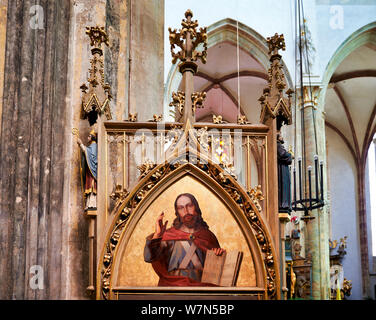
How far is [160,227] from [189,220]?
0.89 ft

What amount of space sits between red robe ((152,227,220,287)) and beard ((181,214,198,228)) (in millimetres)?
79

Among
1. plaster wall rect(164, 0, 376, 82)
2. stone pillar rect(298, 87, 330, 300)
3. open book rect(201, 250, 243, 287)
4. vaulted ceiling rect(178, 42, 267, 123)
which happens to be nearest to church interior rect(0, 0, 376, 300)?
open book rect(201, 250, 243, 287)

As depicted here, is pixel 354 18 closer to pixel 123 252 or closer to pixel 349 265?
pixel 349 265

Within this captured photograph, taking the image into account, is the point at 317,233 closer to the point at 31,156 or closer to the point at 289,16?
the point at 289,16

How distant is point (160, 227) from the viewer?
481 cm

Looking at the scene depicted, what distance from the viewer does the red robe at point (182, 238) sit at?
15.3ft

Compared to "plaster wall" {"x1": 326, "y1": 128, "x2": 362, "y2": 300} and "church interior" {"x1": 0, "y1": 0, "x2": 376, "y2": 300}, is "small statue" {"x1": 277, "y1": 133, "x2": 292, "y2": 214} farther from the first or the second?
"plaster wall" {"x1": 326, "y1": 128, "x2": 362, "y2": 300}

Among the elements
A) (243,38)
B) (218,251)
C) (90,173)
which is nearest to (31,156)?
(90,173)

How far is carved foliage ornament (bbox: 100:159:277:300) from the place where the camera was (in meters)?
4.64

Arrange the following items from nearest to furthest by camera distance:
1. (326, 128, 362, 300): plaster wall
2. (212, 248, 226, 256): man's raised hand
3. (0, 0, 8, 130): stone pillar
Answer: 1. (212, 248, 226, 256): man's raised hand
2. (0, 0, 8, 130): stone pillar
3. (326, 128, 362, 300): plaster wall

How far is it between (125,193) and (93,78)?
1122mm

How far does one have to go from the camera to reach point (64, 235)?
5406mm

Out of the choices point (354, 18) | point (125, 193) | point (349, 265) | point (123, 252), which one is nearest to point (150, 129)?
point (125, 193)
